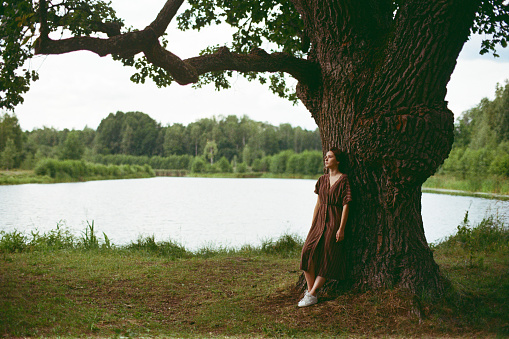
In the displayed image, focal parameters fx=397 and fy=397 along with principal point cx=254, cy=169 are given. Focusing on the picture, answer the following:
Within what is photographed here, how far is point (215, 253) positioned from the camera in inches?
394

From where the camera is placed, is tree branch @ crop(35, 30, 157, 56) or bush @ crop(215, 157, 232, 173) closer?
tree branch @ crop(35, 30, 157, 56)

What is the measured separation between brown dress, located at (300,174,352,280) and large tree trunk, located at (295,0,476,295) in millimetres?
209

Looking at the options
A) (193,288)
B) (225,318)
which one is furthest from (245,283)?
(225,318)

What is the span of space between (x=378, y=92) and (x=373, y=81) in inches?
7.2

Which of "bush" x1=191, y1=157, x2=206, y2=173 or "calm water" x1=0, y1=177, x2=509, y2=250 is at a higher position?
"bush" x1=191, y1=157, x2=206, y2=173

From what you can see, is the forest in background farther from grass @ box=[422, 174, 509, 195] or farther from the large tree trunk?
the large tree trunk

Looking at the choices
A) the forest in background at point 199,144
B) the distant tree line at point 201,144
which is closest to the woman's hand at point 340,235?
the forest in background at point 199,144

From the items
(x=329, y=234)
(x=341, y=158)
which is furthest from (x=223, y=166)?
(x=329, y=234)

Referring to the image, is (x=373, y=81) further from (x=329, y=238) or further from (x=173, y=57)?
(x=173, y=57)

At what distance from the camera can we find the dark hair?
5.40 meters

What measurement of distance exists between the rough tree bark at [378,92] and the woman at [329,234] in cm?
20

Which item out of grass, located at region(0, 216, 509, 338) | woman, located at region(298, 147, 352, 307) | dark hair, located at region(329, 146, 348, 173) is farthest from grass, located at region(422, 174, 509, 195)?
woman, located at region(298, 147, 352, 307)

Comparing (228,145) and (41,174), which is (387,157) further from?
(228,145)

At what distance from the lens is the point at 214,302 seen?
18.6ft
